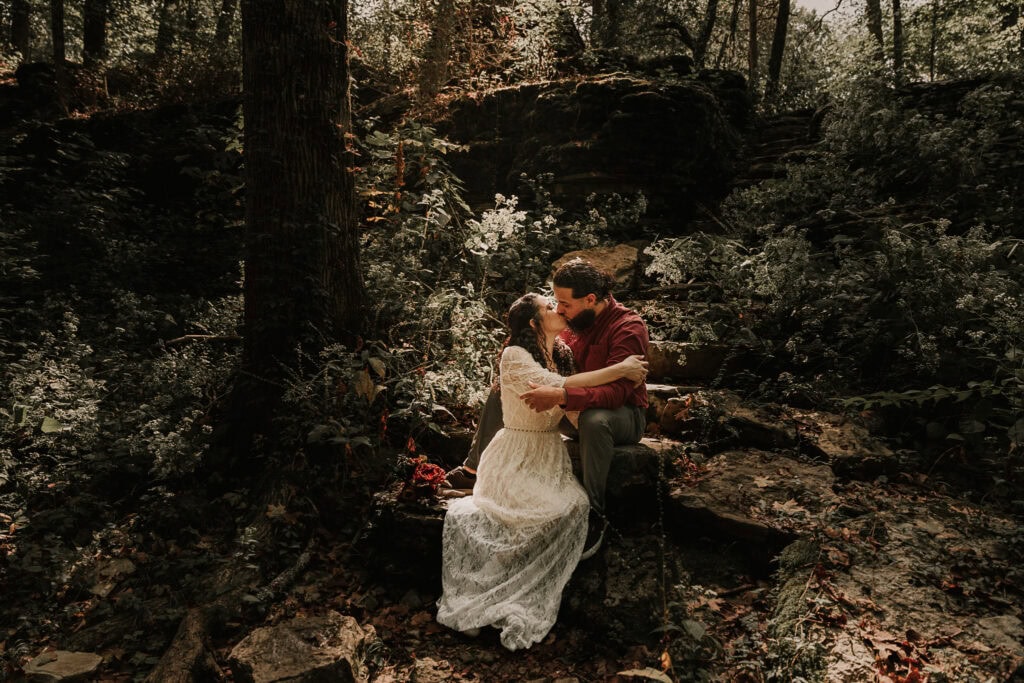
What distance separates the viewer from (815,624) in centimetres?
309

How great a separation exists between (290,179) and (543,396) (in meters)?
2.85

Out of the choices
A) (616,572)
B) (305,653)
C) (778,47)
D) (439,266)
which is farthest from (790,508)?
(778,47)

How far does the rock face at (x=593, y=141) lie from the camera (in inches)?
335

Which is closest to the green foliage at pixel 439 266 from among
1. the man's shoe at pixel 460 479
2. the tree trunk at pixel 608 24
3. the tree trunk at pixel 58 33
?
the man's shoe at pixel 460 479

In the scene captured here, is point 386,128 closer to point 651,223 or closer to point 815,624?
point 651,223

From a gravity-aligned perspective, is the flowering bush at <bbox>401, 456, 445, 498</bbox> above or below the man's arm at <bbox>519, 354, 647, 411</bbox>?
below

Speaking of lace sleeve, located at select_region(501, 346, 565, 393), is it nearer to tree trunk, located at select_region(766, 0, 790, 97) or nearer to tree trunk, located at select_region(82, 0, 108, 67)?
tree trunk, located at select_region(766, 0, 790, 97)

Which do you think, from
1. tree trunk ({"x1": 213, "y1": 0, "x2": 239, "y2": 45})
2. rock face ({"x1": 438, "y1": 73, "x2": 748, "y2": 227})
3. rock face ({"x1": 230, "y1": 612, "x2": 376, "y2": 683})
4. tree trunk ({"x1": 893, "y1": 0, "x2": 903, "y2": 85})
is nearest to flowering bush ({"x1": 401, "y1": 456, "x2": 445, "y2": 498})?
rock face ({"x1": 230, "y1": 612, "x2": 376, "y2": 683})

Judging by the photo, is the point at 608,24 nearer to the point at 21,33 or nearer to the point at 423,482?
the point at 423,482

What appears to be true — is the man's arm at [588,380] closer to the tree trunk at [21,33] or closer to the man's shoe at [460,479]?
the man's shoe at [460,479]

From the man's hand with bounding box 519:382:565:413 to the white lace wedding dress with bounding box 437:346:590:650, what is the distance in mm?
80

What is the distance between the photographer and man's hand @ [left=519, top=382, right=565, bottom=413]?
12.3 ft

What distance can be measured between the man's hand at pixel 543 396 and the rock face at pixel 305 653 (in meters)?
1.70

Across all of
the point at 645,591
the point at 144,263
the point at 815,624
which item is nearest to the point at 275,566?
the point at 645,591
